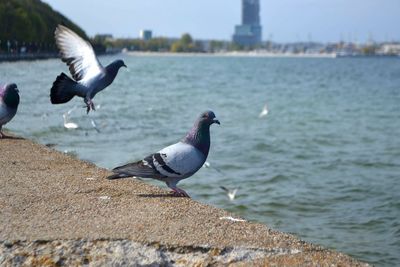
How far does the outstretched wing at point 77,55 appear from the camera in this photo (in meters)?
6.30

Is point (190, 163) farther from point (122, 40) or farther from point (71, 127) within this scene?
point (122, 40)

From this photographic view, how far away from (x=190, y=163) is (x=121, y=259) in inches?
60.0

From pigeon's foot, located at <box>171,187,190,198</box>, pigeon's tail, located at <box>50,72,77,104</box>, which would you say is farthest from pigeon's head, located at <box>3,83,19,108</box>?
pigeon's foot, located at <box>171,187,190,198</box>

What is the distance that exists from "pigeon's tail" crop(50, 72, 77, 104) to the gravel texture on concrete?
2.76 ft

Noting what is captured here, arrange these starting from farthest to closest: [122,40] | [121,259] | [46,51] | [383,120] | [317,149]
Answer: [122,40] < [46,51] < [383,120] < [317,149] < [121,259]

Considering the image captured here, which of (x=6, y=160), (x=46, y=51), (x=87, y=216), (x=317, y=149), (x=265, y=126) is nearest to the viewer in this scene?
(x=87, y=216)

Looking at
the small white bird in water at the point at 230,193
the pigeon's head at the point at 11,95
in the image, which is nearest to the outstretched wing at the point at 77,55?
the pigeon's head at the point at 11,95

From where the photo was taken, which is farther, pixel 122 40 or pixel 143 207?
pixel 122 40

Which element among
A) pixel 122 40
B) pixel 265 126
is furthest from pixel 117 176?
pixel 122 40

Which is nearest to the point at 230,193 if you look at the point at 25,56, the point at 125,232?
the point at 125,232

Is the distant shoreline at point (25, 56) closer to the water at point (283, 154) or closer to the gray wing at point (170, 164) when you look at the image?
the water at point (283, 154)

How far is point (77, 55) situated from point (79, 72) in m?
0.22

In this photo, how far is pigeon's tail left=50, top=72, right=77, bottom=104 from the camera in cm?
602

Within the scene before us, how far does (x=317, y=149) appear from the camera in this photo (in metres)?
15.1
